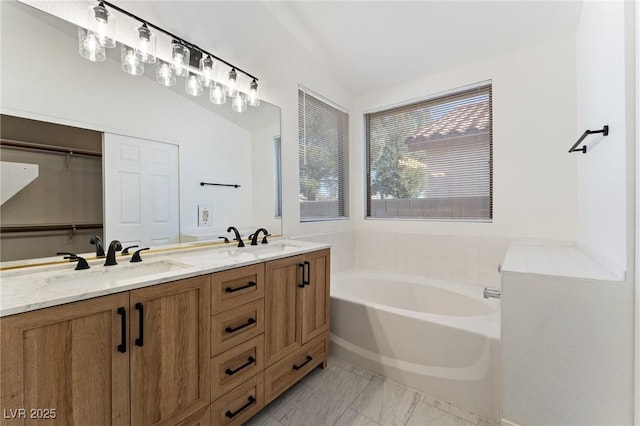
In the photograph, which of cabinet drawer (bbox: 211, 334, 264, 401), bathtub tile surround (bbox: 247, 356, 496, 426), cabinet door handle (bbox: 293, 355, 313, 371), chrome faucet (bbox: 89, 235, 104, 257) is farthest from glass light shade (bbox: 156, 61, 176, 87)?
bathtub tile surround (bbox: 247, 356, 496, 426)

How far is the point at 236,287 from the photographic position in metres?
1.33

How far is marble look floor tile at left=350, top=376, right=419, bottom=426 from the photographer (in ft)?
4.99

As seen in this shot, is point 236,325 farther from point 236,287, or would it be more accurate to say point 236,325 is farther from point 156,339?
point 156,339

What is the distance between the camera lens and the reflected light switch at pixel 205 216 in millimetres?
1778

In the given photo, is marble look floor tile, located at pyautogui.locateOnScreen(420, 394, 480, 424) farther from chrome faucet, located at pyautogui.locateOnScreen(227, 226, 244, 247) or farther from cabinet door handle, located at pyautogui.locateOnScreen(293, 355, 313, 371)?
chrome faucet, located at pyautogui.locateOnScreen(227, 226, 244, 247)

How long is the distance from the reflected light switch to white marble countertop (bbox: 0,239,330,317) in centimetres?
18

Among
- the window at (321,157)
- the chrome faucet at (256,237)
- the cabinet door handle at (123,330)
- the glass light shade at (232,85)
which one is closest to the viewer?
the cabinet door handle at (123,330)

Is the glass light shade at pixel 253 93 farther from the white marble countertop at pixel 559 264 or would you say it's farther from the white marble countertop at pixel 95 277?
the white marble countertop at pixel 559 264

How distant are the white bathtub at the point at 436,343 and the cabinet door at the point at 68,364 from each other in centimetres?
147

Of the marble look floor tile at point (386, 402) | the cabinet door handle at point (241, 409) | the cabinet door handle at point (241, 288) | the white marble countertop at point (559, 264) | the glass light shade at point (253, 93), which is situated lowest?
the marble look floor tile at point (386, 402)

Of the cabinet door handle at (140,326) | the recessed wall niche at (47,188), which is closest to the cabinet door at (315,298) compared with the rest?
the cabinet door handle at (140,326)

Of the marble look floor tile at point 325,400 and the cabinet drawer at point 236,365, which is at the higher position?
the cabinet drawer at point 236,365

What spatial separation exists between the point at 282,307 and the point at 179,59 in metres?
1.58

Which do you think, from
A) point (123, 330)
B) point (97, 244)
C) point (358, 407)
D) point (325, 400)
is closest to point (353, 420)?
point (358, 407)
